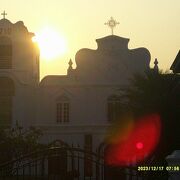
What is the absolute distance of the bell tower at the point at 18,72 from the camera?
37.8 m

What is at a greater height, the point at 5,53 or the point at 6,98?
the point at 5,53

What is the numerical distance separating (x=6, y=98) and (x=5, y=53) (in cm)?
290

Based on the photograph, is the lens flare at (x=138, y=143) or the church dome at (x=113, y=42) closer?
the lens flare at (x=138, y=143)

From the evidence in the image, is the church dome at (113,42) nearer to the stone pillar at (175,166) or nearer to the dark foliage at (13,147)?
the dark foliage at (13,147)

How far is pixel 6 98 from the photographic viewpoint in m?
38.1

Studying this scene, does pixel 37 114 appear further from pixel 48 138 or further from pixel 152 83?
pixel 152 83

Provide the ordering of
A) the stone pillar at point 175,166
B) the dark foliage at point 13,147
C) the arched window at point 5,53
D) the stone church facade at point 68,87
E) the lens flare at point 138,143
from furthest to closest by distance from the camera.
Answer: the arched window at point 5,53 < the stone church facade at point 68,87 < the dark foliage at point 13,147 < the lens flare at point 138,143 < the stone pillar at point 175,166

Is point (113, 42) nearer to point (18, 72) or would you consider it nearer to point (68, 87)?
point (68, 87)

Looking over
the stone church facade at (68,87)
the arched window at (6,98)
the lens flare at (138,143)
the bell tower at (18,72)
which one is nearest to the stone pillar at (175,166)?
the lens flare at (138,143)

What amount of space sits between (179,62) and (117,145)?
16.8m

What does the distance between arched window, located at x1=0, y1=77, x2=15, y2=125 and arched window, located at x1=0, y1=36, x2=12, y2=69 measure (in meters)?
0.90

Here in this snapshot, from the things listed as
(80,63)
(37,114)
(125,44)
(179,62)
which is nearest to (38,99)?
(37,114)

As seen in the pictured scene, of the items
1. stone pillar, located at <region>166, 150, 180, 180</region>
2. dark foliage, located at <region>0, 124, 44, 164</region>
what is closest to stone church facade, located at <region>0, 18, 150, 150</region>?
dark foliage, located at <region>0, 124, 44, 164</region>

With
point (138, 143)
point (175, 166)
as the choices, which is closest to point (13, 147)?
point (138, 143)
